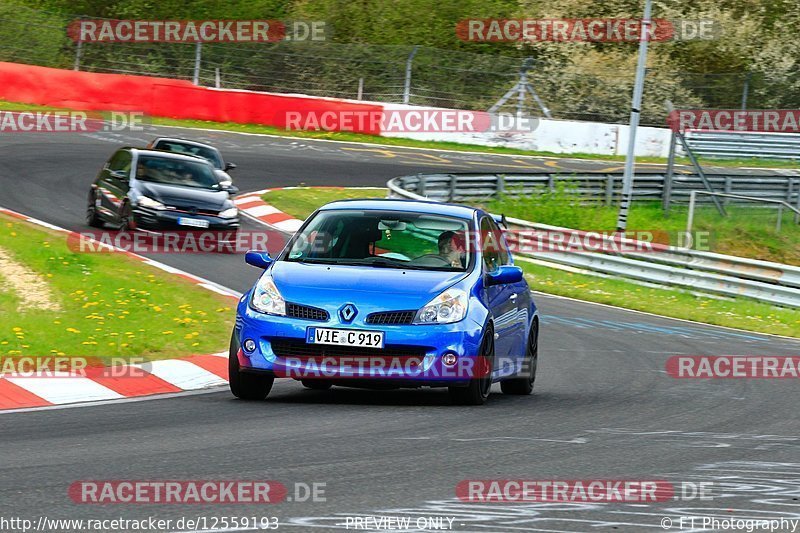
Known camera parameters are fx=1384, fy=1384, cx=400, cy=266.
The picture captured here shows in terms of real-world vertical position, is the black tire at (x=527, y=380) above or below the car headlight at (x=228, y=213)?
above

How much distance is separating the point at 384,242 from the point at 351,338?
1301 millimetres

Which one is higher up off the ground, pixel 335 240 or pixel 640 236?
pixel 335 240

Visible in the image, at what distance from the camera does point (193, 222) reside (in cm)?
2142

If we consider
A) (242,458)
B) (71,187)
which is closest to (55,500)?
(242,458)

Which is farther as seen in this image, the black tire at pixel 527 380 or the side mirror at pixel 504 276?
the black tire at pixel 527 380

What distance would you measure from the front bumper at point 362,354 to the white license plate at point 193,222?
38.5 ft

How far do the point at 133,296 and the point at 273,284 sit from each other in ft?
16.9

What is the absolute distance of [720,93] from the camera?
45.6 meters

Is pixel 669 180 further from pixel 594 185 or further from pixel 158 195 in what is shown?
pixel 158 195

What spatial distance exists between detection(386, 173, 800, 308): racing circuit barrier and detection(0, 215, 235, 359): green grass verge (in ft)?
27.5

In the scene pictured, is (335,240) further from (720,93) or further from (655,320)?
(720,93)

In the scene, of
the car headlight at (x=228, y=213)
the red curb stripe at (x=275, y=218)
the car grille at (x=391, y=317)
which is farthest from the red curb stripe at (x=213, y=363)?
the red curb stripe at (x=275, y=218)

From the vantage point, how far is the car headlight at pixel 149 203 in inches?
838

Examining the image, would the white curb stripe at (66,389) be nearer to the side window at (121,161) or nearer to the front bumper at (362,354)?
the front bumper at (362,354)
